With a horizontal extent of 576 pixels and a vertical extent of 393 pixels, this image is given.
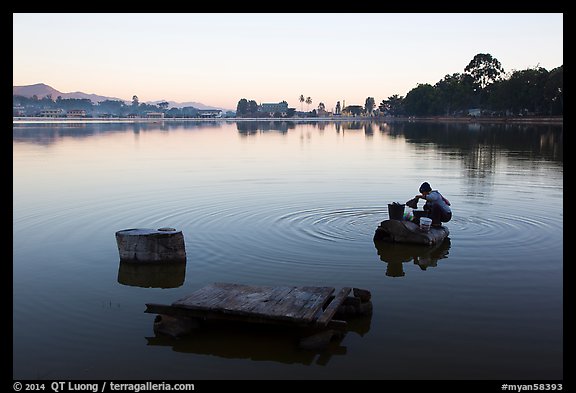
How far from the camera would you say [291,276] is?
12.3 m

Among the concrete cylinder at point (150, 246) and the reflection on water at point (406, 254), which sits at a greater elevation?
the concrete cylinder at point (150, 246)

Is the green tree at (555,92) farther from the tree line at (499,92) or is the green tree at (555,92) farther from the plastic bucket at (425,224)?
the plastic bucket at (425,224)

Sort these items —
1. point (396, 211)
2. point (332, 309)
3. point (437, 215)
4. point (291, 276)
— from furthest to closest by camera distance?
point (396, 211)
point (437, 215)
point (291, 276)
point (332, 309)

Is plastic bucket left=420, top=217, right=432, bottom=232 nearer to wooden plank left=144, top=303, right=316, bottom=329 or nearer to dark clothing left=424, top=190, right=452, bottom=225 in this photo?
dark clothing left=424, top=190, right=452, bottom=225

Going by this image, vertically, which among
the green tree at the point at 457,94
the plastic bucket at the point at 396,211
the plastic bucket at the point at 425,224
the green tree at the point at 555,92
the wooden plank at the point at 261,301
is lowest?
the wooden plank at the point at 261,301

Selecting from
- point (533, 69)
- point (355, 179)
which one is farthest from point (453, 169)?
point (533, 69)

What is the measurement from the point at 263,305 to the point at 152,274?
4354 mm

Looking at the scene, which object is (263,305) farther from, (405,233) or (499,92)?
(499,92)

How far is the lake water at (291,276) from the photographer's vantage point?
27.6ft

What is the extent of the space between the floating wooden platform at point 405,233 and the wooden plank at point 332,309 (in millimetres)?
5289

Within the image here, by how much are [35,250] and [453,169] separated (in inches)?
959

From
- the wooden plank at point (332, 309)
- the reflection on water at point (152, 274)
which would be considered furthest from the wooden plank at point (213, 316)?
the reflection on water at point (152, 274)

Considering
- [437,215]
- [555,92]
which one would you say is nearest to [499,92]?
[555,92]

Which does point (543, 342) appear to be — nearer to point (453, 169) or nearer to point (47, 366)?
point (47, 366)
